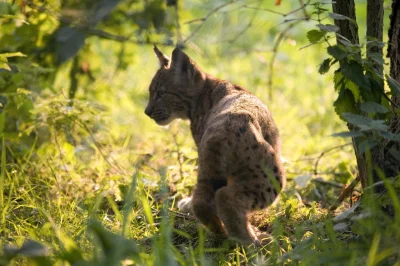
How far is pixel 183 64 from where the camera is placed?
16.1 feet

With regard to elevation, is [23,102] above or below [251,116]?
below

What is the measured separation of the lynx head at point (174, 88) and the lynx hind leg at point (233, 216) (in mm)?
1480

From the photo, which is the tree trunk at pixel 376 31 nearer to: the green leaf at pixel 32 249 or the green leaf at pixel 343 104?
the green leaf at pixel 343 104

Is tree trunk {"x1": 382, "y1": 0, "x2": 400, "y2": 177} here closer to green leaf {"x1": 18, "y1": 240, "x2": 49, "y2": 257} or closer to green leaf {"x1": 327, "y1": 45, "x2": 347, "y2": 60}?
green leaf {"x1": 327, "y1": 45, "x2": 347, "y2": 60}

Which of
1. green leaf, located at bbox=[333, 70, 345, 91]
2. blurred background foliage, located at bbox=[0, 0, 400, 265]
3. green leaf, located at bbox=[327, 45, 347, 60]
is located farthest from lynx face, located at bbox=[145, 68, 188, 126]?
green leaf, located at bbox=[327, 45, 347, 60]

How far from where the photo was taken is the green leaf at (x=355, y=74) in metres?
3.06

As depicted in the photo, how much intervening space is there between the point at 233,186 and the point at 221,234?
27cm

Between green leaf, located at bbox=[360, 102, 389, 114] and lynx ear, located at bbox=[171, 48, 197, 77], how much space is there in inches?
80.4

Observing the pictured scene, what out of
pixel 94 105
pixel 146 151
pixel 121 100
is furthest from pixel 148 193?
pixel 121 100

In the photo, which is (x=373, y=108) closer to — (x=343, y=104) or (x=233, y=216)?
→ (x=343, y=104)

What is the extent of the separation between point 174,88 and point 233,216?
1.65 metres

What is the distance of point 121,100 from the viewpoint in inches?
296

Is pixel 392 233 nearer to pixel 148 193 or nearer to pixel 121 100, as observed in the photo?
pixel 148 193

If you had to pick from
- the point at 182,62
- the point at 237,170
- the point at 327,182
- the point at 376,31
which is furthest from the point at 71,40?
the point at 327,182
